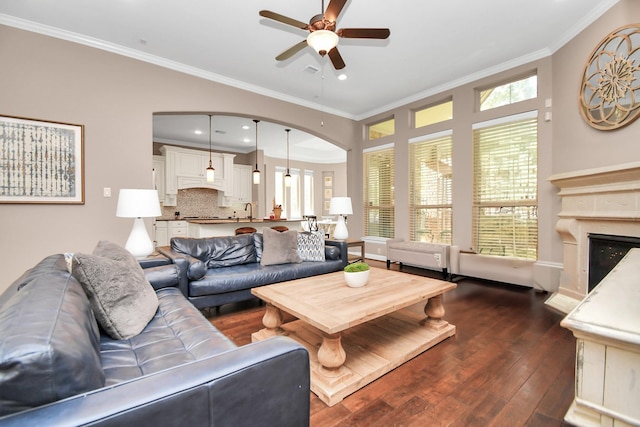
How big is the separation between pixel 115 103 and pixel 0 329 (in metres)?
3.69

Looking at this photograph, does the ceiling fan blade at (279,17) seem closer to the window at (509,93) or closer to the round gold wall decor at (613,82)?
the round gold wall decor at (613,82)

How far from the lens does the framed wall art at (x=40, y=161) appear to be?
9.51 ft

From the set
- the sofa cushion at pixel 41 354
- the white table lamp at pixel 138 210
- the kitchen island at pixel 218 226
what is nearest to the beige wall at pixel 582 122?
the sofa cushion at pixel 41 354

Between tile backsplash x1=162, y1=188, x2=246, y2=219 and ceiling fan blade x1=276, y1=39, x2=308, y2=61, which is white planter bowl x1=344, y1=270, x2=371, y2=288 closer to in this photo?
ceiling fan blade x1=276, y1=39, x2=308, y2=61

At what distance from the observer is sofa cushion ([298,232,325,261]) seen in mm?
3678

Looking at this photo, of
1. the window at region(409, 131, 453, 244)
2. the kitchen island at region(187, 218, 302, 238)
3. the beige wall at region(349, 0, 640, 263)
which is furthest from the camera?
the kitchen island at region(187, 218, 302, 238)

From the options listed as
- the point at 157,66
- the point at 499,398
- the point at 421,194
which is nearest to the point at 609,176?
the point at 499,398

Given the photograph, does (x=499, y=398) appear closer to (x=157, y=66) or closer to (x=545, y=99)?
(x=545, y=99)

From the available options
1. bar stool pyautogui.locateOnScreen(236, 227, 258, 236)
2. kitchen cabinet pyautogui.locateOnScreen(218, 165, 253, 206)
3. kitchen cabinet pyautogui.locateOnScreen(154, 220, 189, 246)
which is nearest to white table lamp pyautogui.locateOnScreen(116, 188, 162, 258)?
bar stool pyautogui.locateOnScreen(236, 227, 258, 236)

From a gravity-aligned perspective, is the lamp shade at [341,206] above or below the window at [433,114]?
below

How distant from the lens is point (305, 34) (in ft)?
10.7

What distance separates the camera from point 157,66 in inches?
146

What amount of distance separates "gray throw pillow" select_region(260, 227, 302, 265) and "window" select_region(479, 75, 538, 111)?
144 inches

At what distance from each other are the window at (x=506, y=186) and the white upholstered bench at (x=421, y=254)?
0.59 metres
